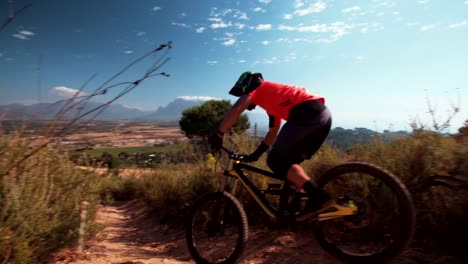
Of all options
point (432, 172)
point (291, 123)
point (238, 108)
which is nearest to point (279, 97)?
point (291, 123)

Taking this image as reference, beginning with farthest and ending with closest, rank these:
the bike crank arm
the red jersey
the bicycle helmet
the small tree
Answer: the small tree
the bicycle helmet
the red jersey
the bike crank arm

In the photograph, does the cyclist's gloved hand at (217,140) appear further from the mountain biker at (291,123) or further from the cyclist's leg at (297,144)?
the cyclist's leg at (297,144)

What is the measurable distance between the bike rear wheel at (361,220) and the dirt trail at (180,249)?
0.30 meters

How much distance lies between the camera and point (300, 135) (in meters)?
2.98

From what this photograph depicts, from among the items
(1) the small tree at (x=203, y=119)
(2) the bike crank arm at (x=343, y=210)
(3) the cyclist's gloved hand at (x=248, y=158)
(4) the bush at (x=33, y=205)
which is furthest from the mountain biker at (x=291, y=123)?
(1) the small tree at (x=203, y=119)

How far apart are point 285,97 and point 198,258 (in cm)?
234

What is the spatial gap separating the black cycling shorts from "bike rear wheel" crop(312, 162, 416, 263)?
456 mm

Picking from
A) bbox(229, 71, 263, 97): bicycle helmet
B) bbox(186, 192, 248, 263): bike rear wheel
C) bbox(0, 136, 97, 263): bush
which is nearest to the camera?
bbox(0, 136, 97, 263): bush

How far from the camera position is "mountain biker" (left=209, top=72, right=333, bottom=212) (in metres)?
2.93

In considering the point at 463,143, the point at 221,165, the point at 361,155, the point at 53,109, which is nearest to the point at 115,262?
the point at 53,109

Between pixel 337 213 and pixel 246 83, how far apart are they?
5.45 ft

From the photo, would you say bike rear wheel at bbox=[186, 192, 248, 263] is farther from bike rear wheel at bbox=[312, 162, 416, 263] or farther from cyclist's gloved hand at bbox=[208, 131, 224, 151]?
bike rear wheel at bbox=[312, 162, 416, 263]

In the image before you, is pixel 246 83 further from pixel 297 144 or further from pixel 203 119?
pixel 203 119

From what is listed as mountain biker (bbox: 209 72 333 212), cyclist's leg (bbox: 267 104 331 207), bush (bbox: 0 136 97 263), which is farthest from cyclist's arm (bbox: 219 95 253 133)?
bush (bbox: 0 136 97 263)
